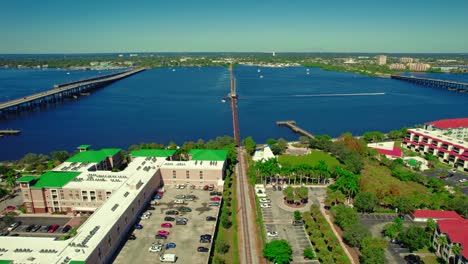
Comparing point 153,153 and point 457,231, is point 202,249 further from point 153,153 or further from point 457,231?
point 457,231

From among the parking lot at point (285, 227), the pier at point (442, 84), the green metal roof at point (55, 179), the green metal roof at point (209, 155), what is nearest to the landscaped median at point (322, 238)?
the parking lot at point (285, 227)

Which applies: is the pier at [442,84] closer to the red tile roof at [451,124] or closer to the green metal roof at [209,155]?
the red tile roof at [451,124]

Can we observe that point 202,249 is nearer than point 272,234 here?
Yes

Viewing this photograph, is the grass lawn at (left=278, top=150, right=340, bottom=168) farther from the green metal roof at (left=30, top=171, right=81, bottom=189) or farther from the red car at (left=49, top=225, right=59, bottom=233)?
the red car at (left=49, top=225, right=59, bottom=233)

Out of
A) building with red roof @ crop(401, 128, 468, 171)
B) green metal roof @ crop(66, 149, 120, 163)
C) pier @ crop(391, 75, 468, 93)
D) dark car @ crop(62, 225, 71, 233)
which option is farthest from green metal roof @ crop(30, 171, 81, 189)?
pier @ crop(391, 75, 468, 93)

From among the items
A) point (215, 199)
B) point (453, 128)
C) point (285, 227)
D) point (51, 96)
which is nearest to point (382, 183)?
point (285, 227)
